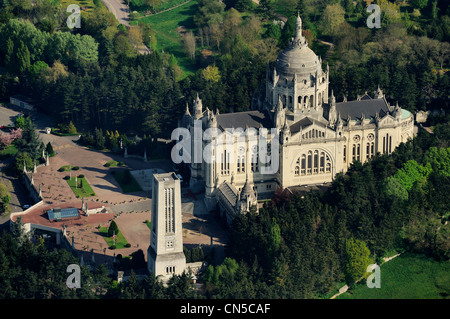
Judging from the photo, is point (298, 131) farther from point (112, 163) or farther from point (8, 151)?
point (8, 151)

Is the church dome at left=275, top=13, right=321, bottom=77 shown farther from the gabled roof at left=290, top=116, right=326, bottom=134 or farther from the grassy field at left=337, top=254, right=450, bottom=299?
the grassy field at left=337, top=254, right=450, bottom=299

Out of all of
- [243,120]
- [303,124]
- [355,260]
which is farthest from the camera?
[303,124]

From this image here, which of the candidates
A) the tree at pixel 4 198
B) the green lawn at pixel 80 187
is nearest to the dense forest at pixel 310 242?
the tree at pixel 4 198

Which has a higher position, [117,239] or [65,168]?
[117,239]

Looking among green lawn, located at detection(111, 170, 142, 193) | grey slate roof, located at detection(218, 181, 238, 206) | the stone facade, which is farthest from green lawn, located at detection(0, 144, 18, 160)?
the stone facade

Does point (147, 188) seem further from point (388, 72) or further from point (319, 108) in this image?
point (388, 72)

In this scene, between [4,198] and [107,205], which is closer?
[107,205]

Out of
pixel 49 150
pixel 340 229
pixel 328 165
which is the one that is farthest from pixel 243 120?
pixel 49 150
